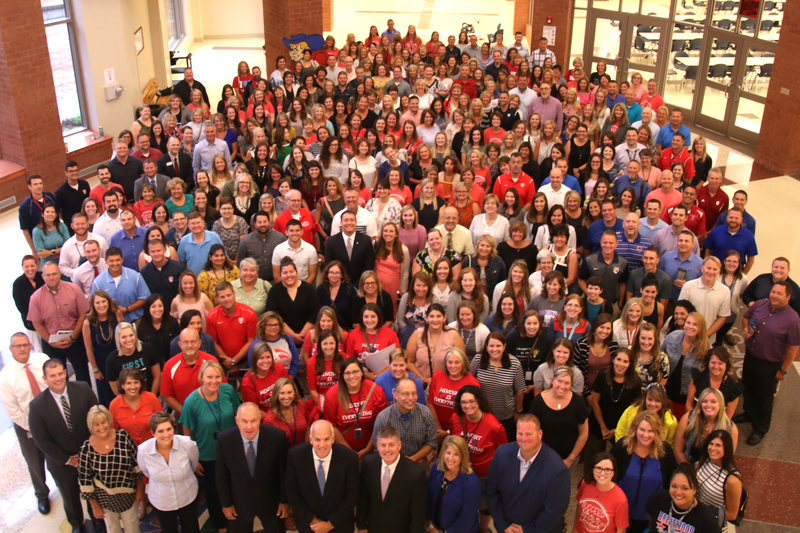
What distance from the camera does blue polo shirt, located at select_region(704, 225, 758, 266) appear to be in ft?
25.8

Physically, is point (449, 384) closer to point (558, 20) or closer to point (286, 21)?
point (286, 21)

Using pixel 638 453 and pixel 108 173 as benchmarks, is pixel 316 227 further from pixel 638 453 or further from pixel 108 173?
pixel 638 453

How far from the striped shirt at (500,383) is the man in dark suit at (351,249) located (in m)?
2.24

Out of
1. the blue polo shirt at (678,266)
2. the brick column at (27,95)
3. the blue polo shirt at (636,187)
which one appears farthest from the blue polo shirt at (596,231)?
the brick column at (27,95)

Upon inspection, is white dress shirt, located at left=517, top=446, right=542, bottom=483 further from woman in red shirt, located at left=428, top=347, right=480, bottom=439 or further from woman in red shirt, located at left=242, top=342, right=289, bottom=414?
woman in red shirt, located at left=242, top=342, right=289, bottom=414

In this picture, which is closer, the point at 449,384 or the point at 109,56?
the point at 449,384

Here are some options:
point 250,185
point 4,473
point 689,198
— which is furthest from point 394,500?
point 689,198

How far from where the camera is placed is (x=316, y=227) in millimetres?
8594

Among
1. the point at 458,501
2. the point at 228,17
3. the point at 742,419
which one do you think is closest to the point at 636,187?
the point at 742,419

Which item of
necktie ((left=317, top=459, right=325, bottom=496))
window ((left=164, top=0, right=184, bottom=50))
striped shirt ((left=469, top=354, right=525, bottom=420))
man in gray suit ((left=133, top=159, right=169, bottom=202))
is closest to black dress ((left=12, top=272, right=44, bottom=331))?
man in gray suit ((left=133, top=159, right=169, bottom=202))

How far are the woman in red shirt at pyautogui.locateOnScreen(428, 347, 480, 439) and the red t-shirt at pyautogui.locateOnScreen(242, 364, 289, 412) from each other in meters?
1.28

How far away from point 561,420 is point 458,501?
1.12m

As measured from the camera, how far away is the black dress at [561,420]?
5.55 m

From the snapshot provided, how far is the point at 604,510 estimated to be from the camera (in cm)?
483
